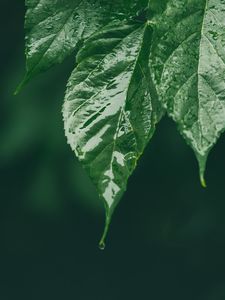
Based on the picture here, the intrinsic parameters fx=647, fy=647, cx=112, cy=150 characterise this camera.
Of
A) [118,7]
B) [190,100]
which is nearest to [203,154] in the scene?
[190,100]

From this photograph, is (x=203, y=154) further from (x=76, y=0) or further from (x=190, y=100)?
(x=76, y=0)

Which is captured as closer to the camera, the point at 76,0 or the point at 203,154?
the point at 203,154

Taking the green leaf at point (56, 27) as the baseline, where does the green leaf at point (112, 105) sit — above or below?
below
